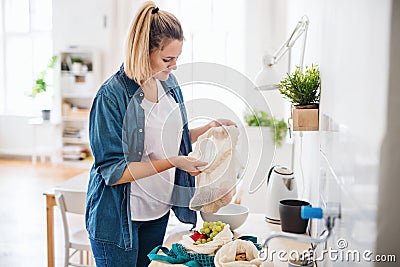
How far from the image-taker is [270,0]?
6.27 meters

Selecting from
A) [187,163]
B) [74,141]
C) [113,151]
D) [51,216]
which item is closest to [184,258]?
[187,163]

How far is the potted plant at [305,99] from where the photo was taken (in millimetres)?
1683

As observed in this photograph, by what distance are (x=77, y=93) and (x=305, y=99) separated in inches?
224

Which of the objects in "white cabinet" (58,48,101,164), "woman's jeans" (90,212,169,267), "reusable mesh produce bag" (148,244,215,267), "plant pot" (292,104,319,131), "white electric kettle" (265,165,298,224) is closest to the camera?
"reusable mesh produce bag" (148,244,215,267)

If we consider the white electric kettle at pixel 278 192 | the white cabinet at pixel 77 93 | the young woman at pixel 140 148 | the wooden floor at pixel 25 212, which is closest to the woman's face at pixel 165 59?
the young woman at pixel 140 148

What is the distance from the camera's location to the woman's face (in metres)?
1.76

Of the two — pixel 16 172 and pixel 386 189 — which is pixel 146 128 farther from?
pixel 16 172

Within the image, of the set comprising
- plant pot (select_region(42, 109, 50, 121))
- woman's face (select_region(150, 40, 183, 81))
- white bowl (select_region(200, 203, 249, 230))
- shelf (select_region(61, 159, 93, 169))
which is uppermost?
woman's face (select_region(150, 40, 183, 81))

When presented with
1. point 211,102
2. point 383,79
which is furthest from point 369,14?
point 211,102

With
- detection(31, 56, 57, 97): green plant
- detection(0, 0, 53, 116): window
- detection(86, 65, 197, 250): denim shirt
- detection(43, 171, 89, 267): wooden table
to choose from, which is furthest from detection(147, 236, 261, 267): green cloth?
detection(0, 0, 53, 116): window

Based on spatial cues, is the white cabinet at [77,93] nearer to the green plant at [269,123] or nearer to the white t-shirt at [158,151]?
the green plant at [269,123]

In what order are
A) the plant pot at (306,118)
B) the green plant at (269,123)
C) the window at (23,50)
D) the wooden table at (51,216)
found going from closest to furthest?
the plant pot at (306,118), the wooden table at (51,216), the green plant at (269,123), the window at (23,50)

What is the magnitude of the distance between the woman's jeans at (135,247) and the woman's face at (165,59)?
509 mm

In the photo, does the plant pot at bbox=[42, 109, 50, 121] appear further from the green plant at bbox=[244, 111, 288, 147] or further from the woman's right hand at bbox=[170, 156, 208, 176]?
the woman's right hand at bbox=[170, 156, 208, 176]
